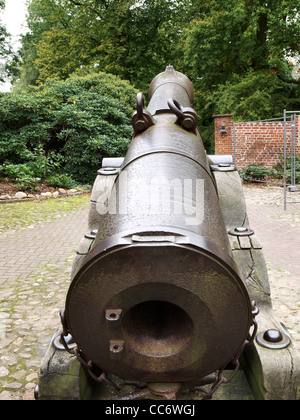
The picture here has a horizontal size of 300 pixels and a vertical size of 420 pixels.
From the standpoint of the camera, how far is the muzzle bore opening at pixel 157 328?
1488 millimetres

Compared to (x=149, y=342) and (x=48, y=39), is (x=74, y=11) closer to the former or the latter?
(x=48, y=39)

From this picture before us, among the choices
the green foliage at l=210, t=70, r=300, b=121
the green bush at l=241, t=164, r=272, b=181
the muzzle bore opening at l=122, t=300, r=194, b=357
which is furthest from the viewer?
the green foliage at l=210, t=70, r=300, b=121

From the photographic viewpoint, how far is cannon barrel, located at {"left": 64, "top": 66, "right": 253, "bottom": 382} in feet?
4.35

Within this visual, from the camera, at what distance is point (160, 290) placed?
1.36 meters

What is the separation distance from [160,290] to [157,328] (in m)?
0.30

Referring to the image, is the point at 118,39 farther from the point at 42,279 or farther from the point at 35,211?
the point at 42,279

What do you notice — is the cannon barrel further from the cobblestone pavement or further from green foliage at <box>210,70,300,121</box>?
green foliage at <box>210,70,300,121</box>

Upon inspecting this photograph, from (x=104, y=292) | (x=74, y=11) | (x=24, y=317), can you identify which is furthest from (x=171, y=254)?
(x=74, y=11)

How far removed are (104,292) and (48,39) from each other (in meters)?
21.0

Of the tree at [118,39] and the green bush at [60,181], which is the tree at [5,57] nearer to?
the tree at [118,39]

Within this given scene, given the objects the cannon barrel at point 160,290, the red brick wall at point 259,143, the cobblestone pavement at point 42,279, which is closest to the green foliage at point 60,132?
the cobblestone pavement at point 42,279

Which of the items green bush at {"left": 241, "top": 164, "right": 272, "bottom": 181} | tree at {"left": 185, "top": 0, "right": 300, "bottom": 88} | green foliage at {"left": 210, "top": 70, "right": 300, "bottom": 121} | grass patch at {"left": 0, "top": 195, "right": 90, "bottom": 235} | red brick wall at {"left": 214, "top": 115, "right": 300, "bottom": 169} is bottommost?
grass patch at {"left": 0, "top": 195, "right": 90, "bottom": 235}

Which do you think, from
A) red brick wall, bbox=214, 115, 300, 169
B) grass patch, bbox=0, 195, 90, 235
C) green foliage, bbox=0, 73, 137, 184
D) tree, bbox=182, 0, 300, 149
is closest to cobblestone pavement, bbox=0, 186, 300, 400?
grass patch, bbox=0, 195, 90, 235

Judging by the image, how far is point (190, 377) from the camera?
1554 mm
